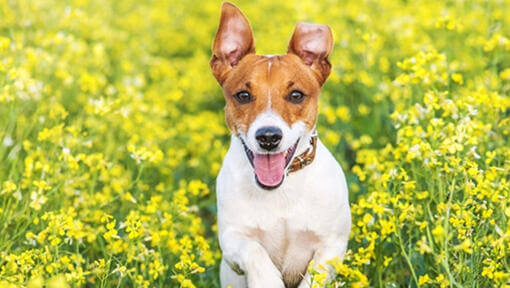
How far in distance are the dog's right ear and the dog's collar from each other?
2.18 feet

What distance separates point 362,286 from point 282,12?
7070 mm

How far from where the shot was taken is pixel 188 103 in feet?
28.5

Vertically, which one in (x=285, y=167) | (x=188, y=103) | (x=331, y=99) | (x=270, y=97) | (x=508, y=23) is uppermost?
(x=270, y=97)

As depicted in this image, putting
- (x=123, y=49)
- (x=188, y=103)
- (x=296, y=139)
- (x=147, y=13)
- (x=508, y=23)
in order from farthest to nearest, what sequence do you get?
(x=147, y=13) → (x=123, y=49) → (x=188, y=103) → (x=508, y=23) → (x=296, y=139)

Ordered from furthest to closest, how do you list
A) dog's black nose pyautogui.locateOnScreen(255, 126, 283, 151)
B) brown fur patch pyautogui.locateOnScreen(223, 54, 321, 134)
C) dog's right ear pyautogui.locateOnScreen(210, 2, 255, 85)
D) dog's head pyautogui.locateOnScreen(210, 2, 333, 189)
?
1. dog's right ear pyautogui.locateOnScreen(210, 2, 255, 85)
2. brown fur patch pyautogui.locateOnScreen(223, 54, 321, 134)
3. dog's head pyautogui.locateOnScreen(210, 2, 333, 189)
4. dog's black nose pyautogui.locateOnScreen(255, 126, 283, 151)

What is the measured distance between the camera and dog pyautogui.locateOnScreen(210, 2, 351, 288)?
13.9 ft

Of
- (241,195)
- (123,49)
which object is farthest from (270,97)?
(123,49)

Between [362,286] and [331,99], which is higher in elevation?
[362,286]

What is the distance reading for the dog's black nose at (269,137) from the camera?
4.06 metres

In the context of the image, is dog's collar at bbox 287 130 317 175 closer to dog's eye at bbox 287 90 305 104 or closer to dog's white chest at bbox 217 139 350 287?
dog's white chest at bbox 217 139 350 287

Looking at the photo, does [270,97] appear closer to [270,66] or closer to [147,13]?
[270,66]

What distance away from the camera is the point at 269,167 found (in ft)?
13.9

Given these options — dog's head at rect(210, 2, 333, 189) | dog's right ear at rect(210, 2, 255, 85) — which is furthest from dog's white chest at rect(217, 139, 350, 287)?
dog's right ear at rect(210, 2, 255, 85)

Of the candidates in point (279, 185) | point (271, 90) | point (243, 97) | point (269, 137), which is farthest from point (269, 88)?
point (279, 185)
